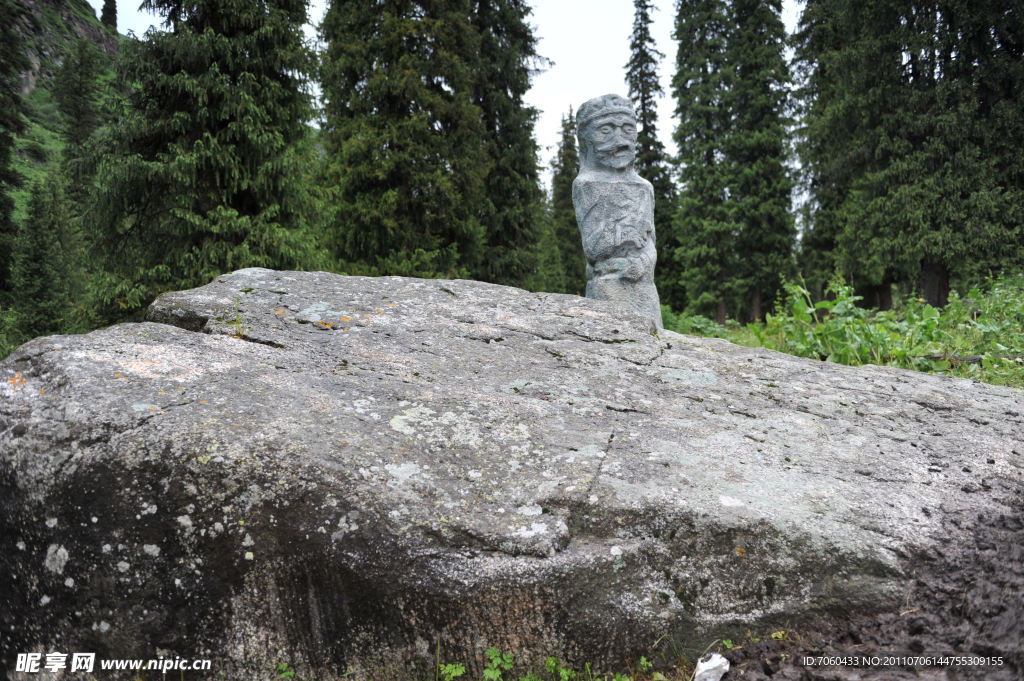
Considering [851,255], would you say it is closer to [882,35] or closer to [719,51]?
[882,35]

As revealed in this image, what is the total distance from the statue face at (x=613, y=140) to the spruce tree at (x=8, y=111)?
11.6m

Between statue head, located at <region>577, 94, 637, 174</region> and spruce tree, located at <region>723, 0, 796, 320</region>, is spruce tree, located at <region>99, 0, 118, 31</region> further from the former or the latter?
statue head, located at <region>577, 94, 637, 174</region>

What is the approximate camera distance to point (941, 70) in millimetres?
12578

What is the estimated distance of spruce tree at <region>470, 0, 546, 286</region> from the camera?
15.9m

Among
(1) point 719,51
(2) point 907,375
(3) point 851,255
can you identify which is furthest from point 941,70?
(2) point 907,375

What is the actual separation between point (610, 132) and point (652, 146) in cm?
1846

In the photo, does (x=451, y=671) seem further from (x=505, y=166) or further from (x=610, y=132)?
(x=505, y=166)

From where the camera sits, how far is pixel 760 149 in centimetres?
1939

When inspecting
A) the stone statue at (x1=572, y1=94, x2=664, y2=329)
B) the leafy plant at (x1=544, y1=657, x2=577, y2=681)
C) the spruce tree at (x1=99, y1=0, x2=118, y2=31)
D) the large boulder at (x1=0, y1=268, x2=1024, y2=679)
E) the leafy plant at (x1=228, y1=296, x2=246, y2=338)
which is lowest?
the leafy plant at (x1=544, y1=657, x2=577, y2=681)

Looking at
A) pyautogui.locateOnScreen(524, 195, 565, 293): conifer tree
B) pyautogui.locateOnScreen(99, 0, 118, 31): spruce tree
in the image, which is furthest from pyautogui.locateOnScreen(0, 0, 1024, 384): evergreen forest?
pyautogui.locateOnScreen(99, 0, 118, 31): spruce tree

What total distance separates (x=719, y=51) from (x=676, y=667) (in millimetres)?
22327

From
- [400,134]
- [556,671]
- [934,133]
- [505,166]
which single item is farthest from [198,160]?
[934,133]

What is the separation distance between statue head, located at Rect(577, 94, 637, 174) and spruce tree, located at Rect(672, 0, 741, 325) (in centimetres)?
1421

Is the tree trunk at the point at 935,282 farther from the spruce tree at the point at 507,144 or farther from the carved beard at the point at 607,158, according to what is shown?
the carved beard at the point at 607,158
